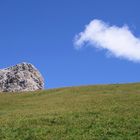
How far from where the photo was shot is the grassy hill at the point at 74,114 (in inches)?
1829

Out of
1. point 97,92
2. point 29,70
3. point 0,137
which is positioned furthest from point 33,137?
point 29,70

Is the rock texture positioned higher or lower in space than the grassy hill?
higher

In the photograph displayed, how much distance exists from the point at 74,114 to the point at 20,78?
7152 cm

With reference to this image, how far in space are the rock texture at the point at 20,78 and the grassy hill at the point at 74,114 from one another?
4115 cm

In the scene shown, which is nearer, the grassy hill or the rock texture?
the grassy hill

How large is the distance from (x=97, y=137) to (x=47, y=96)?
115 ft

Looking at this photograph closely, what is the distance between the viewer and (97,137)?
44.8 metres

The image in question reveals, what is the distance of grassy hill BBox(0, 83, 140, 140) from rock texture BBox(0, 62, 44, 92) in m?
41.1

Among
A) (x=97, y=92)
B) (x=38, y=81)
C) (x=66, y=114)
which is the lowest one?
(x=66, y=114)

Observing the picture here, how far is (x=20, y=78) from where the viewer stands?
126875 millimetres

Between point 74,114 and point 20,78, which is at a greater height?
point 20,78

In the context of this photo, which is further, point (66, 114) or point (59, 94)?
point (59, 94)

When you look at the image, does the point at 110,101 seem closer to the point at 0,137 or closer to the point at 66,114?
the point at 66,114

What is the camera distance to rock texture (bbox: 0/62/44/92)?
125300mm
